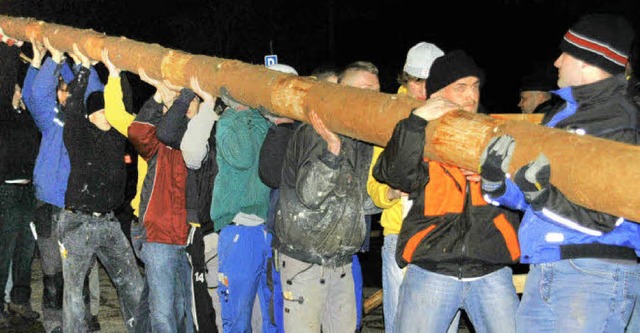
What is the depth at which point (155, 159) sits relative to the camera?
638cm

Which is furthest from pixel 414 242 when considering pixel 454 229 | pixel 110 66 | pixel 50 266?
pixel 50 266

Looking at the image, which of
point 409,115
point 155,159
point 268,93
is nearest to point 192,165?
point 155,159

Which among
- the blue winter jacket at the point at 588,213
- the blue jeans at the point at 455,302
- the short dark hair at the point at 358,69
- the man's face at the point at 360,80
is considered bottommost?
the blue jeans at the point at 455,302

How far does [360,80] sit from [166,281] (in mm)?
2039

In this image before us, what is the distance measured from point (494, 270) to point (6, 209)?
5.05 m

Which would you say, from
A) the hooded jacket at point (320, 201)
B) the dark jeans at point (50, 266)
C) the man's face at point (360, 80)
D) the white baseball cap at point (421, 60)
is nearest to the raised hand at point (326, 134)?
the hooded jacket at point (320, 201)

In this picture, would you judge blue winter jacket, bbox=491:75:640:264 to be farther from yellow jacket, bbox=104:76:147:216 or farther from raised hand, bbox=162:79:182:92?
yellow jacket, bbox=104:76:147:216

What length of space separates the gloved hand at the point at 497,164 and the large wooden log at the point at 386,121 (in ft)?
Result: 0.16

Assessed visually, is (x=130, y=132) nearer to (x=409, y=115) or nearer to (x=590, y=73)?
(x=409, y=115)

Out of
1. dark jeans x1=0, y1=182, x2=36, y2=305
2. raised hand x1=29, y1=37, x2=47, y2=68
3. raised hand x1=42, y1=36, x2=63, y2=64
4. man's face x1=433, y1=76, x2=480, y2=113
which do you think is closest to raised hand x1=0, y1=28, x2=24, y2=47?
raised hand x1=29, y1=37, x2=47, y2=68

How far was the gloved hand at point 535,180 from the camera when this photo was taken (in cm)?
382

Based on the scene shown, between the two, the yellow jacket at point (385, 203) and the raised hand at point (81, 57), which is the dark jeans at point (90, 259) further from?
the yellow jacket at point (385, 203)

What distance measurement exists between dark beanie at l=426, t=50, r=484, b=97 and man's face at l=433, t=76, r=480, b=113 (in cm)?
2

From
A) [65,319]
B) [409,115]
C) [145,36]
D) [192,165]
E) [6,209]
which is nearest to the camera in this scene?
[409,115]
